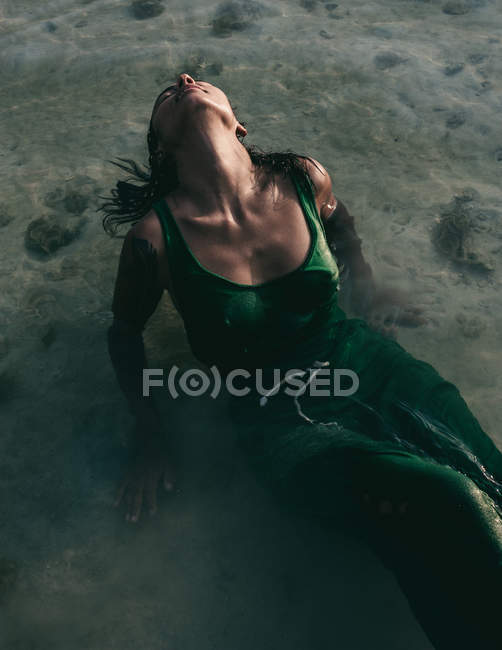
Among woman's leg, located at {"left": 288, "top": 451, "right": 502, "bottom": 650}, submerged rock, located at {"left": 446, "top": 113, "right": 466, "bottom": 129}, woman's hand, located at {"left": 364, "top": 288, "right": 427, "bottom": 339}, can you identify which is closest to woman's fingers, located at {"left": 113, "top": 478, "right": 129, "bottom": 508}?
woman's leg, located at {"left": 288, "top": 451, "right": 502, "bottom": 650}

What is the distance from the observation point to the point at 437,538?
2055 mm

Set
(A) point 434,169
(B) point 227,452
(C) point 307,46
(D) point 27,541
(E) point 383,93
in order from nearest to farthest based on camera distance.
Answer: (D) point 27,541 → (B) point 227,452 → (A) point 434,169 → (E) point 383,93 → (C) point 307,46

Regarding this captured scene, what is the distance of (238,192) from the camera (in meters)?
2.61

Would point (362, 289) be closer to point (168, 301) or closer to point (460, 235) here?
point (460, 235)

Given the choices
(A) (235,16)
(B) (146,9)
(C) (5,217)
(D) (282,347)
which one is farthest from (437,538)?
(B) (146,9)

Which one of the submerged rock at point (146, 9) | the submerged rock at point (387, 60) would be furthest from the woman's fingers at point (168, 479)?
the submerged rock at point (146, 9)

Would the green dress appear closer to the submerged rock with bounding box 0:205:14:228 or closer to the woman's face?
the woman's face

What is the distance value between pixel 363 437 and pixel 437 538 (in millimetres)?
485

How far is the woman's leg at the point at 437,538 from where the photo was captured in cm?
198

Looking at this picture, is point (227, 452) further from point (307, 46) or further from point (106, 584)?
point (307, 46)

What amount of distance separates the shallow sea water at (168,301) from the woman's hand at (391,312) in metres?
0.09

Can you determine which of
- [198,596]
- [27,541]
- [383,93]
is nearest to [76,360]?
[27,541]

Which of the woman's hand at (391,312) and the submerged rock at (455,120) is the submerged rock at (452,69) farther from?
the woman's hand at (391,312)

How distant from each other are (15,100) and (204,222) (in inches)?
141
